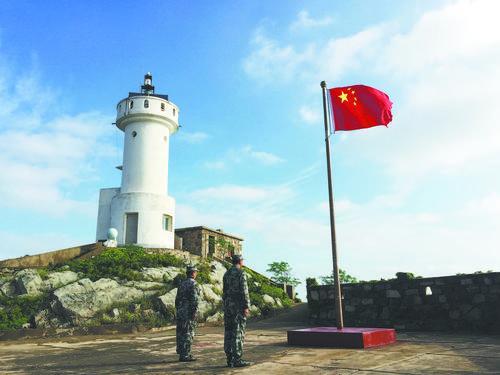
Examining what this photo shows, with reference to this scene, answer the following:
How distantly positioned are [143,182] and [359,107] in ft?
62.9

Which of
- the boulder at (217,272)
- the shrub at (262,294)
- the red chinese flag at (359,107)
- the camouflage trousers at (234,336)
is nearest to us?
the camouflage trousers at (234,336)

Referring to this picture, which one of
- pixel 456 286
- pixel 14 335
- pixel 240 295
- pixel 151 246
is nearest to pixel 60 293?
pixel 14 335

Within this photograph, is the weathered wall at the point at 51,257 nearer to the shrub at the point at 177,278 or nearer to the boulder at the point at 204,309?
the shrub at the point at 177,278

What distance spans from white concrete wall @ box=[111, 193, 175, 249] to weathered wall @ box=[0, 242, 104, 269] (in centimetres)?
Result: 281

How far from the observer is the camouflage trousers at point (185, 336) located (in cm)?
711

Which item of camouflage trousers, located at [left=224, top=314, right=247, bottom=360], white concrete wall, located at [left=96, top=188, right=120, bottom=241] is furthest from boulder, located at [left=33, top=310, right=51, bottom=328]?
white concrete wall, located at [left=96, top=188, right=120, bottom=241]

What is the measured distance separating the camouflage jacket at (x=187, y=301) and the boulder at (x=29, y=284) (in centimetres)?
1201

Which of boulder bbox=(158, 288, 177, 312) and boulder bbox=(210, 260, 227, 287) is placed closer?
boulder bbox=(158, 288, 177, 312)

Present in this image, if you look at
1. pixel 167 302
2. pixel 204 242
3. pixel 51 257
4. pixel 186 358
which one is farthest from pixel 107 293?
pixel 204 242

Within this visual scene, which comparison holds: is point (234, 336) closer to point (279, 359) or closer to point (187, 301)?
point (279, 359)

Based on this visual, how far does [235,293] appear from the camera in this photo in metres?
6.89

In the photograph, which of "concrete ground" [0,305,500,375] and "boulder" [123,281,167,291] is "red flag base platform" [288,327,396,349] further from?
"boulder" [123,281,167,291]

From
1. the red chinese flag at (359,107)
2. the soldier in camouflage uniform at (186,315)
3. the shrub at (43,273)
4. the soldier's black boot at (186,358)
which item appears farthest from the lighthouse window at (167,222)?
the soldier's black boot at (186,358)

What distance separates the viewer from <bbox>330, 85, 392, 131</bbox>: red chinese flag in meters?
10.1
